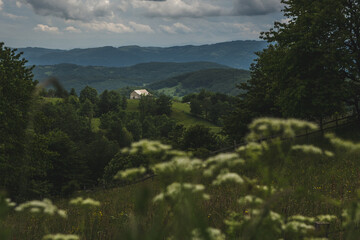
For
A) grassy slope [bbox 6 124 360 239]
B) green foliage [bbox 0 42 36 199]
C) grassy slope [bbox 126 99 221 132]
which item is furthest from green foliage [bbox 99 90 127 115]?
grassy slope [bbox 6 124 360 239]

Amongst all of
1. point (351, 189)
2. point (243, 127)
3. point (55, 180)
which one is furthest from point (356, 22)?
point (55, 180)

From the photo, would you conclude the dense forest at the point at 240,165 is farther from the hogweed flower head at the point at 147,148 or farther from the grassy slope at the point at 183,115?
the grassy slope at the point at 183,115

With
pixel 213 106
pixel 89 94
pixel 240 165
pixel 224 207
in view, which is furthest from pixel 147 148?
pixel 89 94

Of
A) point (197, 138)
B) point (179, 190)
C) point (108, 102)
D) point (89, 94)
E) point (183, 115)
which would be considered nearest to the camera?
point (179, 190)

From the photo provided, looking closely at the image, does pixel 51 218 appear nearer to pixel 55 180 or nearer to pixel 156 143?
pixel 156 143

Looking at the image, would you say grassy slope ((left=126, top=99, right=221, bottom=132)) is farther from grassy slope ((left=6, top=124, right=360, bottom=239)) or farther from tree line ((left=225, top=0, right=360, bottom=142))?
grassy slope ((left=6, top=124, right=360, bottom=239))

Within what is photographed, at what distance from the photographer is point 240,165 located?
5070 mm

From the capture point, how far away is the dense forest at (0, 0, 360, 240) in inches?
92.6

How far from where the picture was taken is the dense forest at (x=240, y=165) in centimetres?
235

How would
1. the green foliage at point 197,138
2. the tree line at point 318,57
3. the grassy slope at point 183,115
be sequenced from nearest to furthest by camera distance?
the tree line at point 318,57 < the green foliage at point 197,138 < the grassy slope at point 183,115

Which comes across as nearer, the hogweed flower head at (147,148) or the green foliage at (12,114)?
the hogweed flower head at (147,148)

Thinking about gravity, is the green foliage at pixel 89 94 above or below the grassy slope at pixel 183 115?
above

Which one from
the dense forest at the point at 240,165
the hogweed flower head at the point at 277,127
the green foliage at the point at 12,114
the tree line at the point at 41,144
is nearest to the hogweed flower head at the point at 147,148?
the dense forest at the point at 240,165

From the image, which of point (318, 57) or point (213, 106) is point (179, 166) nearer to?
point (318, 57)
